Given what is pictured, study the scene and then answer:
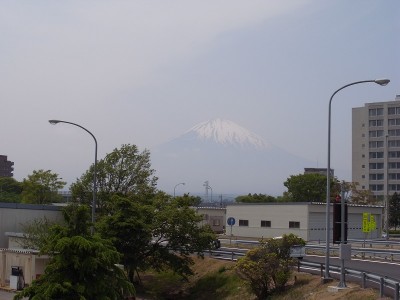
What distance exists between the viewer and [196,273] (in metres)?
41.9

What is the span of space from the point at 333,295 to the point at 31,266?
17029mm

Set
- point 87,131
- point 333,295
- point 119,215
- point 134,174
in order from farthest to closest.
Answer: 1. point 134,174
2. point 119,215
3. point 87,131
4. point 333,295

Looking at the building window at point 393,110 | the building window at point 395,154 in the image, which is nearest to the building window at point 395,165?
the building window at point 395,154

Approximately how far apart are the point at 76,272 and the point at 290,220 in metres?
43.5

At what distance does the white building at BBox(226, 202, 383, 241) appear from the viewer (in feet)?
200

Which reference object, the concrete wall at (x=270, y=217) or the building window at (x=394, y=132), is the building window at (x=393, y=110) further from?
the concrete wall at (x=270, y=217)

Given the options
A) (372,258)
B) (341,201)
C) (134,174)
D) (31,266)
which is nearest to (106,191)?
(134,174)

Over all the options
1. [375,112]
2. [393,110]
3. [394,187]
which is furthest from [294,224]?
[375,112]

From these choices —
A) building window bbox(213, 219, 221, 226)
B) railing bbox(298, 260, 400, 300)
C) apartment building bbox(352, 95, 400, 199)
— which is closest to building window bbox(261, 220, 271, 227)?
building window bbox(213, 219, 221, 226)

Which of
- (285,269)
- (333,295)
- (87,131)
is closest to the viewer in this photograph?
(333,295)

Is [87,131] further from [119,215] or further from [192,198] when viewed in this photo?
[192,198]

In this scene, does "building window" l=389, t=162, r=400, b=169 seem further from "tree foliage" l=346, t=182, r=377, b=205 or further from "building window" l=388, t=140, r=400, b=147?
"tree foliage" l=346, t=182, r=377, b=205

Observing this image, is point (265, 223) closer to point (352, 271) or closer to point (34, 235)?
point (34, 235)

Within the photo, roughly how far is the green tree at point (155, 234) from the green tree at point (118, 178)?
10.0 metres
